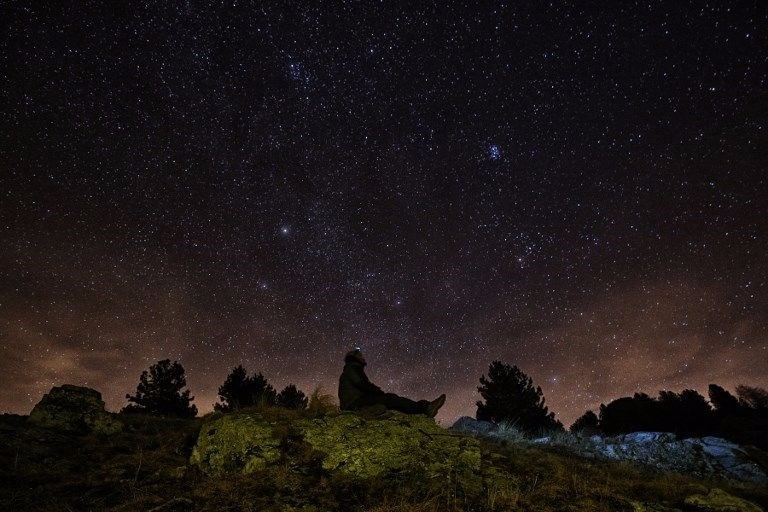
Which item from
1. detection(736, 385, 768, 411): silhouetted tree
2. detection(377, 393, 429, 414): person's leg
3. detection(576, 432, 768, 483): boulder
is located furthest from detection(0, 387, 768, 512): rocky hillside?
detection(736, 385, 768, 411): silhouetted tree

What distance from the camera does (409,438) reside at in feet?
21.7

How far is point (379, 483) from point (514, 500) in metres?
1.94

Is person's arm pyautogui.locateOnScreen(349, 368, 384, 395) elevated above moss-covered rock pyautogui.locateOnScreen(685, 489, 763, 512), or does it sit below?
above

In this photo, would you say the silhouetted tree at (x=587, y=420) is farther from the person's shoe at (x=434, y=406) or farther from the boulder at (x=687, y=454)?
the person's shoe at (x=434, y=406)

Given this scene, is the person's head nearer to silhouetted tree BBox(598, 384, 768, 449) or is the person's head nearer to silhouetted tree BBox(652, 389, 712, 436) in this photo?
silhouetted tree BBox(598, 384, 768, 449)

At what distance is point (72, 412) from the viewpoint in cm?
739

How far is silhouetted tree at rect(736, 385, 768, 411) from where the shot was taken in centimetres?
2872

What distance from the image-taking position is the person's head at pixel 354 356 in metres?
9.59

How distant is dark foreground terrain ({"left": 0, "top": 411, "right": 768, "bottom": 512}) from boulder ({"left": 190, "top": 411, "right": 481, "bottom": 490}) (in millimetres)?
53

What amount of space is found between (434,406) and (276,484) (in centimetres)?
439

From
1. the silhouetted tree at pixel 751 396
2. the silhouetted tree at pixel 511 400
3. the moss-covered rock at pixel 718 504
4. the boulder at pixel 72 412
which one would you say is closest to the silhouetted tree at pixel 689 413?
the silhouetted tree at pixel 751 396

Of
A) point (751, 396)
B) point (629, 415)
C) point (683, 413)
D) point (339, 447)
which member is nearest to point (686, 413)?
point (683, 413)

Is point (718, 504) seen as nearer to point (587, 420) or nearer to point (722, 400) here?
point (587, 420)

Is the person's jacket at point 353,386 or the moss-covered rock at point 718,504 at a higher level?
the person's jacket at point 353,386
